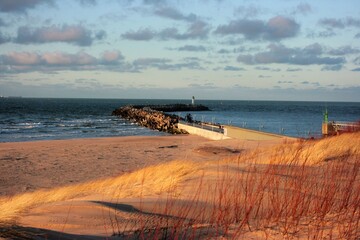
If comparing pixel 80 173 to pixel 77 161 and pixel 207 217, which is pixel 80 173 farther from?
pixel 207 217

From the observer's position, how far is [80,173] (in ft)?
54.3

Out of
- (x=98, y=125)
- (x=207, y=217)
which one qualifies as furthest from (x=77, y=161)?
(x=98, y=125)

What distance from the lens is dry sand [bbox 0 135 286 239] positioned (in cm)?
504

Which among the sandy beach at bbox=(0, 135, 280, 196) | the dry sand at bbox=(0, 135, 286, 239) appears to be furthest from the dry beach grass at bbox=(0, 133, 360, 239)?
the sandy beach at bbox=(0, 135, 280, 196)

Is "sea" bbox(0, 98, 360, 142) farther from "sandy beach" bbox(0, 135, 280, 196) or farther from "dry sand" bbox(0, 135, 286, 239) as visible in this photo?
"sandy beach" bbox(0, 135, 280, 196)

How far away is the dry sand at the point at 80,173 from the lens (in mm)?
5039

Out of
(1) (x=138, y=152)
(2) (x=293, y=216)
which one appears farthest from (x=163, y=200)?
(1) (x=138, y=152)

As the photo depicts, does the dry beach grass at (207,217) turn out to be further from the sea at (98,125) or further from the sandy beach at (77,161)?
the sandy beach at (77,161)

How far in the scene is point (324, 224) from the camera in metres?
4.69

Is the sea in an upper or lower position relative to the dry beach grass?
lower

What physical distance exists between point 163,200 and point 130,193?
125 centimetres

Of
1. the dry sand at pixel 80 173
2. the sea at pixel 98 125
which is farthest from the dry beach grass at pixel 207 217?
the sea at pixel 98 125

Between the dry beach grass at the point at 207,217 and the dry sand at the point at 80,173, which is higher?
the dry beach grass at the point at 207,217

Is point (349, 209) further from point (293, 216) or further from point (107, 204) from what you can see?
point (107, 204)
